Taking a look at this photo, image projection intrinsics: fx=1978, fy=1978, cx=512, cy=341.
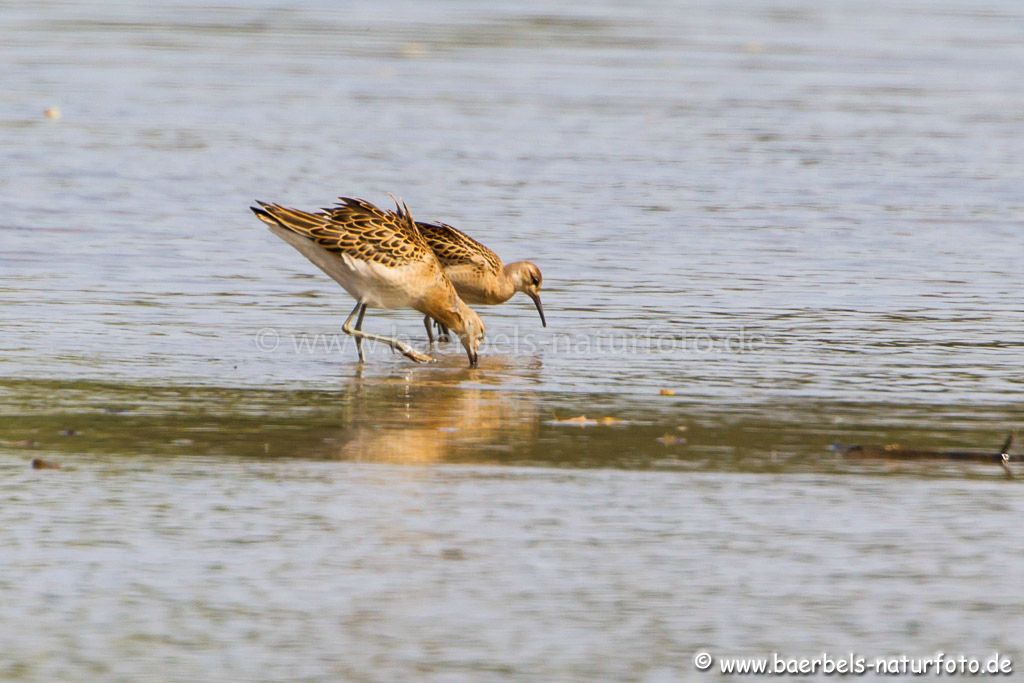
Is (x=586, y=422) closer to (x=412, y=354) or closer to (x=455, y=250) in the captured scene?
(x=412, y=354)

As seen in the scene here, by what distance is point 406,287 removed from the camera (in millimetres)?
10992

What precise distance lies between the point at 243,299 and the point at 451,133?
8.53 m

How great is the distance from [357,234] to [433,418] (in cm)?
228

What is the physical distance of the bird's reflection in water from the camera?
817 cm

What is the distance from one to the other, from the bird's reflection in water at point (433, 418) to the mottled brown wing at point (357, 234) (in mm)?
789

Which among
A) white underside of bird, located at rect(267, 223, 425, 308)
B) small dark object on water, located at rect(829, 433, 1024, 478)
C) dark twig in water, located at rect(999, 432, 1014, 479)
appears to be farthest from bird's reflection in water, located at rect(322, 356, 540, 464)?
dark twig in water, located at rect(999, 432, 1014, 479)

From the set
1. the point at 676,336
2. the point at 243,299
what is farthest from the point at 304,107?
the point at 676,336

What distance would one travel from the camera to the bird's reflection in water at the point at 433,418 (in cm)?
817

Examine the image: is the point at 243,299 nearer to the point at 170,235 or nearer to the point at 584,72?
the point at 170,235

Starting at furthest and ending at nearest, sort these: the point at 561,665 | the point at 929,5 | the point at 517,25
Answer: the point at 929,5 → the point at 517,25 → the point at 561,665

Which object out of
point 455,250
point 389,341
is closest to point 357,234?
point 389,341
